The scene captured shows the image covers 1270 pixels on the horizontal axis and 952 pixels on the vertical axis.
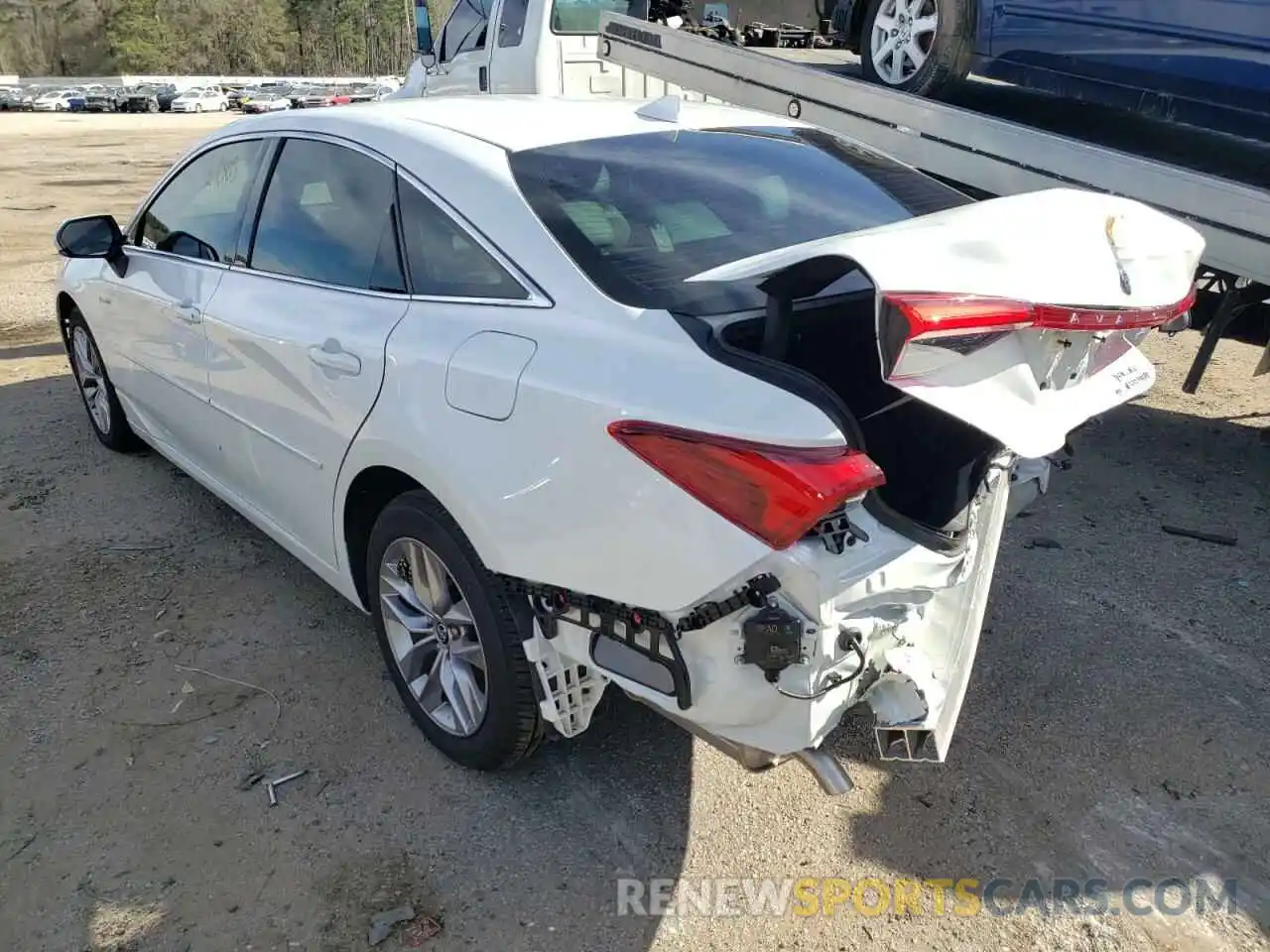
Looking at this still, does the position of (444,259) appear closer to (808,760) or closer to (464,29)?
(808,760)

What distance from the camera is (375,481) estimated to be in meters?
2.71

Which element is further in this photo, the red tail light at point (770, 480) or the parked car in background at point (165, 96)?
the parked car in background at point (165, 96)

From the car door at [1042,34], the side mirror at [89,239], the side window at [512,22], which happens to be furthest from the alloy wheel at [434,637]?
the side window at [512,22]

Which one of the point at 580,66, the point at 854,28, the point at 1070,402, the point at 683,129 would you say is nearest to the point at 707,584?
the point at 1070,402

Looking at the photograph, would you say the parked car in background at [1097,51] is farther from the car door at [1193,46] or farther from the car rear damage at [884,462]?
the car rear damage at [884,462]

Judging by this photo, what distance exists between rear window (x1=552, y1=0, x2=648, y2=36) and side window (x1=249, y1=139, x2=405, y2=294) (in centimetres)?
622

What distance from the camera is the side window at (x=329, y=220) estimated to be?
2697 millimetres

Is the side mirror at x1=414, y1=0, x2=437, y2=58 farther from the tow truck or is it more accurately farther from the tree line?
the tree line

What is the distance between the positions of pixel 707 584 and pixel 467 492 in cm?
70

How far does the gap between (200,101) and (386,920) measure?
6723 centimetres

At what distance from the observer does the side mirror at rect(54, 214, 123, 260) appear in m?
3.96

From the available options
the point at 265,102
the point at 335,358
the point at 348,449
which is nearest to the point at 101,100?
the point at 265,102

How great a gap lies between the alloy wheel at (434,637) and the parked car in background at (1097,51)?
4.06 m

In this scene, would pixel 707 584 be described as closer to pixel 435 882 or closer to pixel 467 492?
pixel 467 492
